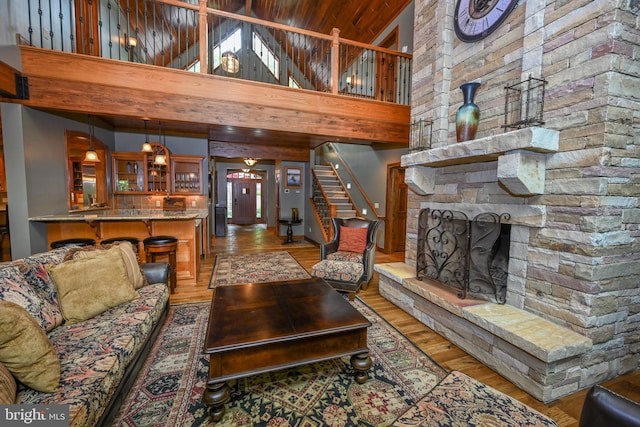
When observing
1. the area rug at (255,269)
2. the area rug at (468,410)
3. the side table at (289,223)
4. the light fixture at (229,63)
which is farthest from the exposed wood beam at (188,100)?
the side table at (289,223)

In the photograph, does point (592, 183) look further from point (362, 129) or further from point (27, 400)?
point (27, 400)

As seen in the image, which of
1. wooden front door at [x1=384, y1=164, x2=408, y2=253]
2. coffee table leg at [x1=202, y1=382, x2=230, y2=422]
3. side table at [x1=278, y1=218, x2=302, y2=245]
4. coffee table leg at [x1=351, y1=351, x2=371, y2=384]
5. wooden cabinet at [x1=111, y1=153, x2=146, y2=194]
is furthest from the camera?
side table at [x1=278, y1=218, x2=302, y2=245]

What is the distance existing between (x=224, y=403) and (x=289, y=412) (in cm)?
41

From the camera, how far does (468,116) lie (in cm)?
264

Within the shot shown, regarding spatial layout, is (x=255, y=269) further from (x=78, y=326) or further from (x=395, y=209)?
(x=395, y=209)

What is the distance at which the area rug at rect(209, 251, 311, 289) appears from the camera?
4355 millimetres

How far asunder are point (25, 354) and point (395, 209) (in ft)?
19.5

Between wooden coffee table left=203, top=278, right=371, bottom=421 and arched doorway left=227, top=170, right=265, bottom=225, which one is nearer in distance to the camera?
wooden coffee table left=203, top=278, right=371, bottom=421

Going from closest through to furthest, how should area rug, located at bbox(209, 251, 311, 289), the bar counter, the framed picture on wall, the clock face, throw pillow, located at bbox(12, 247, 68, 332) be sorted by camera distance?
throw pillow, located at bbox(12, 247, 68, 332)
the clock face
the bar counter
area rug, located at bbox(209, 251, 311, 289)
the framed picture on wall

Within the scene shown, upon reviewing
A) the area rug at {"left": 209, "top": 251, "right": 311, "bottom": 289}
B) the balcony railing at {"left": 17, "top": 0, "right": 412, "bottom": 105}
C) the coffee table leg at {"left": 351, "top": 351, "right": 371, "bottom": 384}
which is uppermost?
the balcony railing at {"left": 17, "top": 0, "right": 412, "bottom": 105}

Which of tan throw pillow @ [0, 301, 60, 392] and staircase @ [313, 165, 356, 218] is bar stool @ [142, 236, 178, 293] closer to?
tan throw pillow @ [0, 301, 60, 392]

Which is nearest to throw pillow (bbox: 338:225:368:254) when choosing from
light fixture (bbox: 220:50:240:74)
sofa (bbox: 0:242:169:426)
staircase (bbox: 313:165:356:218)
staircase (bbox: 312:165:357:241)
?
staircase (bbox: 312:165:357:241)

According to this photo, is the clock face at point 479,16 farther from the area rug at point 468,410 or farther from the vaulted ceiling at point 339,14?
the vaulted ceiling at point 339,14

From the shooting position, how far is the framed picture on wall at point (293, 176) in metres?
8.52
